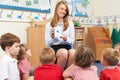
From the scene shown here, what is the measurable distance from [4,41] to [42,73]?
0.44 metres

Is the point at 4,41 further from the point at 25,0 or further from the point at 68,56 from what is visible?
the point at 25,0

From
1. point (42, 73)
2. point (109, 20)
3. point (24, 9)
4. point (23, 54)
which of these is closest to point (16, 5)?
point (24, 9)

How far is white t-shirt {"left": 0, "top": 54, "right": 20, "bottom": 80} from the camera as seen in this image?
184 cm

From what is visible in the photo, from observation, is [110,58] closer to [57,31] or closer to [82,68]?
[82,68]

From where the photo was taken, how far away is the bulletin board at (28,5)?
3.68m

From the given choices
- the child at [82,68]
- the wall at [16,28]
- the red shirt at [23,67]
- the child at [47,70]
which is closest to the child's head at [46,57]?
the child at [47,70]

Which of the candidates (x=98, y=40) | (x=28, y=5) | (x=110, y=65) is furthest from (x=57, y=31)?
(x=98, y=40)

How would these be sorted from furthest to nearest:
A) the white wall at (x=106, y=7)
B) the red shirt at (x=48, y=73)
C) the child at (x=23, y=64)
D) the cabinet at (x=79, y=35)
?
the white wall at (x=106, y=7), the cabinet at (x=79, y=35), the child at (x=23, y=64), the red shirt at (x=48, y=73)

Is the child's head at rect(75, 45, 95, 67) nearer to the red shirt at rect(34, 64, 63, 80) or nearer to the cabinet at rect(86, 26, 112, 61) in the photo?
the red shirt at rect(34, 64, 63, 80)

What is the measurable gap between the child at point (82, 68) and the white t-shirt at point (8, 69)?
1.44ft

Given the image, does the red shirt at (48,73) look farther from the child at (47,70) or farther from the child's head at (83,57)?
the child's head at (83,57)

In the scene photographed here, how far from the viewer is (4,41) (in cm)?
198

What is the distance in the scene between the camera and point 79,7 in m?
5.43

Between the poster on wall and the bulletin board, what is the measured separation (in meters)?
0.85
